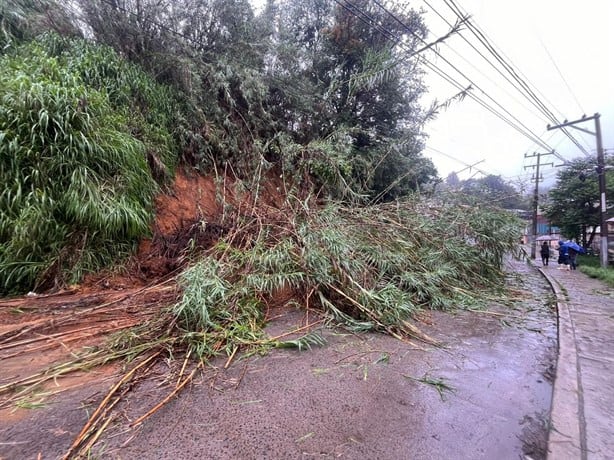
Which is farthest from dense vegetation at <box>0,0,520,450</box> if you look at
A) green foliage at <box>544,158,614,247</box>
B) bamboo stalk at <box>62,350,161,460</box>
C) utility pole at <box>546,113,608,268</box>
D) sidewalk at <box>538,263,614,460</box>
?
green foliage at <box>544,158,614,247</box>

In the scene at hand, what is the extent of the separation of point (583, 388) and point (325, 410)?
7.23ft

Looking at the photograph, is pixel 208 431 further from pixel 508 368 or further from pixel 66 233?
pixel 66 233

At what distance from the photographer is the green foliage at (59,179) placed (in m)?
2.99

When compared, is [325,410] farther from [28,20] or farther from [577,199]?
[577,199]

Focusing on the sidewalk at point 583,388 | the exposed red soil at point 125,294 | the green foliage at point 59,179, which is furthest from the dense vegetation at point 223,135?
the sidewalk at point 583,388

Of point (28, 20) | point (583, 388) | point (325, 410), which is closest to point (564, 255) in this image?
point (583, 388)

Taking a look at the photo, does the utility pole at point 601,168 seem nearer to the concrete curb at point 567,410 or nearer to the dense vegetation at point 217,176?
the dense vegetation at point 217,176

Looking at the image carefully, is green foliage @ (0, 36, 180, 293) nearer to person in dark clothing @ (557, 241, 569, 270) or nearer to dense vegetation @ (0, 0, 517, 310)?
dense vegetation @ (0, 0, 517, 310)

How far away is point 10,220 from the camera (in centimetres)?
292

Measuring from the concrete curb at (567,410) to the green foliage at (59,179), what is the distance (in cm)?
435

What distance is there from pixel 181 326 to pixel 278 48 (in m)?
6.53

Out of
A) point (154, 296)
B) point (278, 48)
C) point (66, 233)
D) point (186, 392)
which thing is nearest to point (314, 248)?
point (154, 296)

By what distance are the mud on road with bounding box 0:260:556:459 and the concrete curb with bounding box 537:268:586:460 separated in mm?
58

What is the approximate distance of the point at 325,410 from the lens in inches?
68.7
